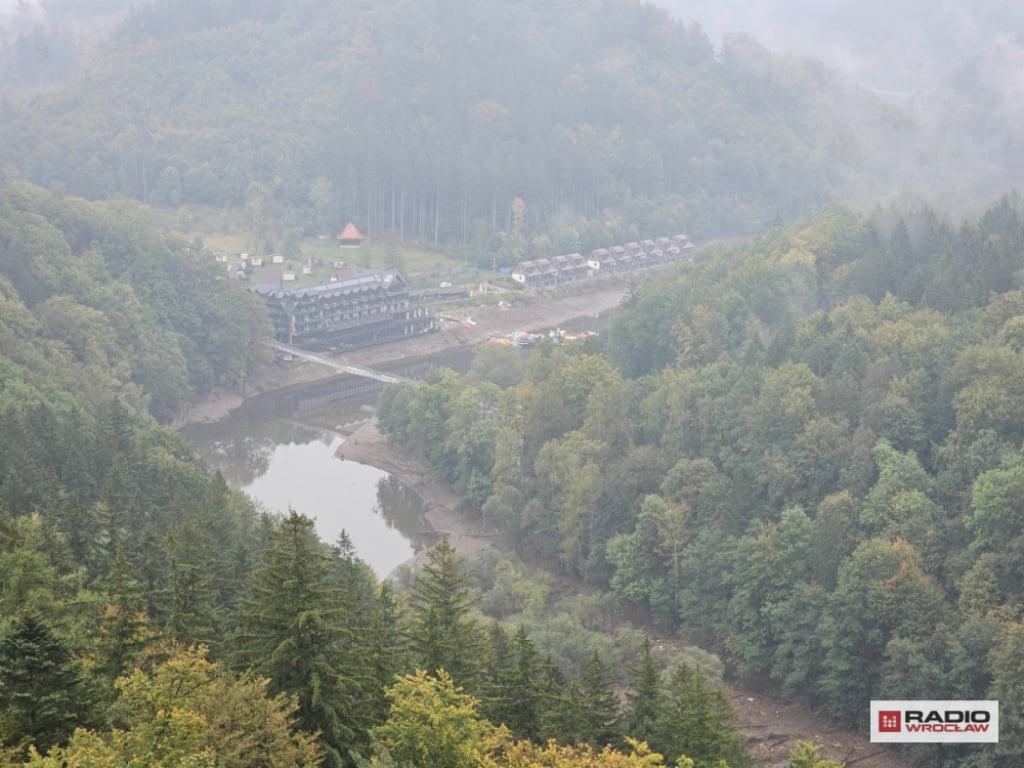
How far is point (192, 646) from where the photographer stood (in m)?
25.4

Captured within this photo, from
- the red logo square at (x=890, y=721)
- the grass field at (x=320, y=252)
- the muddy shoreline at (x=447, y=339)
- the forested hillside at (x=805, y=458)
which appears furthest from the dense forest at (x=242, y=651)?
the grass field at (x=320, y=252)

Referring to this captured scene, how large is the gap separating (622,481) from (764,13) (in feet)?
432

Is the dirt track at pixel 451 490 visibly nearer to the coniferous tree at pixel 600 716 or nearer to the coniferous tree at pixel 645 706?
the coniferous tree at pixel 645 706

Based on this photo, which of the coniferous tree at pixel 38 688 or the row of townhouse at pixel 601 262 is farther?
the row of townhouse at pixel 601 262

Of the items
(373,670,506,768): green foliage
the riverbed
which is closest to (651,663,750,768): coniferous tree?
(373,670,506,768): green foliage

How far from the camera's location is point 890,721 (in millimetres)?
41406

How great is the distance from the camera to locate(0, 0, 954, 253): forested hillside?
11088 centimetres

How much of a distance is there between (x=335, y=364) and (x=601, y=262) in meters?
32.5

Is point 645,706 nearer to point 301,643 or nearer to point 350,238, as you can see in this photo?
point 301,643

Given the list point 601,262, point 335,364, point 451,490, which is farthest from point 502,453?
point 601,262

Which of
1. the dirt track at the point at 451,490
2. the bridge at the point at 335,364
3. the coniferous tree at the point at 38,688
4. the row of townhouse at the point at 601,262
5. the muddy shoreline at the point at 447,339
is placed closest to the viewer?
the coniferous tree at the point at 38,688

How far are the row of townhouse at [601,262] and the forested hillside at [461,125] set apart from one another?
7.18 feet
